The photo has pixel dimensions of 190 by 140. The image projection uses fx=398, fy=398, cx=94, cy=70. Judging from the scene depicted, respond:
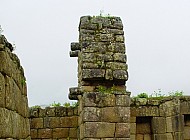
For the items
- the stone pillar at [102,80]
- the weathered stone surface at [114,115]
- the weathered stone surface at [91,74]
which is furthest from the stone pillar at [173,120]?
the weathered stone surface at [91,74]

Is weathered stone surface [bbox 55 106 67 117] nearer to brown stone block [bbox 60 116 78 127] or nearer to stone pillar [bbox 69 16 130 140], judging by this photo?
brown stone block [bbox 60 116 78 127]

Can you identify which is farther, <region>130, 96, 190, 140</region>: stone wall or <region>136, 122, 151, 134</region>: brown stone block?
<region>136, 122, 151, 134</region>: brown stone block

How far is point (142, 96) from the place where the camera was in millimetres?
10594

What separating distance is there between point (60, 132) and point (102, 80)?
240 cm

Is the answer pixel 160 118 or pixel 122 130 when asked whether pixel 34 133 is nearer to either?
pixel 122 130

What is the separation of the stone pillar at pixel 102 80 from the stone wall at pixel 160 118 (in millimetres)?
1184

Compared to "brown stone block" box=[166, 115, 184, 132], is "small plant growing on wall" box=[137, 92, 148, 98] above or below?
above

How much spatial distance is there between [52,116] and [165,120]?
3068mm

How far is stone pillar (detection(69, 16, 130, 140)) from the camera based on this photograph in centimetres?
895

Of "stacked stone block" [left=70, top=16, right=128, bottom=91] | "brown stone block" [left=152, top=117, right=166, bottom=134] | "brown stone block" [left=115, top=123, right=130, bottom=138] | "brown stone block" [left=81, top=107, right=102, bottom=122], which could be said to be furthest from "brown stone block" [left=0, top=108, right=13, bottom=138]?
"brown stone block" [left=152, top=117, right=166, bottom=134]

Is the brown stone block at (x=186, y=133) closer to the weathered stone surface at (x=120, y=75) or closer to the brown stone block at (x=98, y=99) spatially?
the weathered stone surface at (x=120, y=75)

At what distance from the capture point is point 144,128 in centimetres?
1052

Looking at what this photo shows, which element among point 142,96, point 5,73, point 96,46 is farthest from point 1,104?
point 142,96

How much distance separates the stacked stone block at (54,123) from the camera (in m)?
10.9
